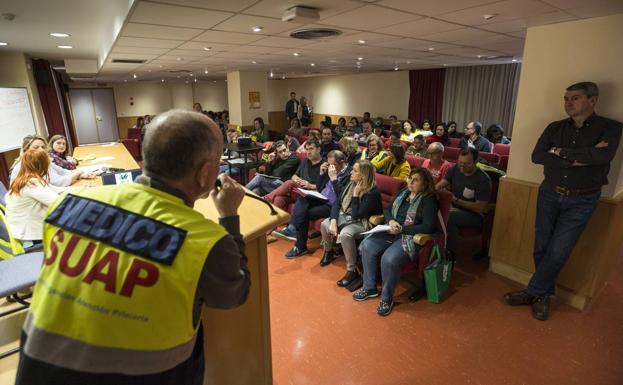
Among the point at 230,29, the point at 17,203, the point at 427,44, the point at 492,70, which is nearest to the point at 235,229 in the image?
the point at 17,203

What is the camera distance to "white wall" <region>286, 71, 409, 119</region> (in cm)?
1038

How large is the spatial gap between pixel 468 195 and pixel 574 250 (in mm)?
958

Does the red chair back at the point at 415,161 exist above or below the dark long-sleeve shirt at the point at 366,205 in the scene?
above

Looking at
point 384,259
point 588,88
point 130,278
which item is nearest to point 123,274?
point 130,278

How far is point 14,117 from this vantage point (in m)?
5.39

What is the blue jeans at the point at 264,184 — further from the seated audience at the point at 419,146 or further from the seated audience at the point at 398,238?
the seated audience at the point at 419,146

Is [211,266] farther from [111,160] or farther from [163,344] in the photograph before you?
[111,160]

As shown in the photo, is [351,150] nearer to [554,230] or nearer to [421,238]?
[421,238]

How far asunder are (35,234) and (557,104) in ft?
13.6

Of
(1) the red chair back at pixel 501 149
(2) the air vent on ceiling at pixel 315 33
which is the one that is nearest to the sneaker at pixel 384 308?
(2) the air vent on ceiling at pixel 315 33

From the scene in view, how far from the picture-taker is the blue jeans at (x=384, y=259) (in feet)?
8.73

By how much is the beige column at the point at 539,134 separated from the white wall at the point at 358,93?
767 cm

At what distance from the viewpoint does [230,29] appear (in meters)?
3.07

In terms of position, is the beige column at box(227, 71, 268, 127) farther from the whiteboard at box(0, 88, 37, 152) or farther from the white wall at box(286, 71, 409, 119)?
the whiteboard at box(0, 88, 37, 152)
